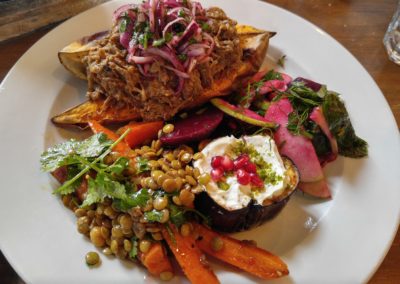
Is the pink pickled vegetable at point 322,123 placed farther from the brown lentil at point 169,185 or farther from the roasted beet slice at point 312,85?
the brown lentil at point 169,185

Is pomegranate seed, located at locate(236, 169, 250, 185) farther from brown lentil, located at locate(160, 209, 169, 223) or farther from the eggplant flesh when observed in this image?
brown lentil, located at locate(160, 209, 169, 223)

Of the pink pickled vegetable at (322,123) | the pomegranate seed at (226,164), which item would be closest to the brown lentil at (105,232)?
the pomegranate seed at (226,164)

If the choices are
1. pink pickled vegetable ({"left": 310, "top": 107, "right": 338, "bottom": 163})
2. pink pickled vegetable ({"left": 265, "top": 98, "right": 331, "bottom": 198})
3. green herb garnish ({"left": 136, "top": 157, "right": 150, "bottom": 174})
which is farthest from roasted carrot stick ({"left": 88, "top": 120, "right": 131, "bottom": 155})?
pink pickled vegetable ({"left": 310, "top": 107, "right": 338, "bottom": 163})

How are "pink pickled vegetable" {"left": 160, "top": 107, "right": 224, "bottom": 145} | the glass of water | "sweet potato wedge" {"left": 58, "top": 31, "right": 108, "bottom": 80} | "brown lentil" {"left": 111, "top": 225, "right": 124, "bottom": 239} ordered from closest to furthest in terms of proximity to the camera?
"brown lentil" {"left": 111, "top": 225, "right": 124, "bottom": 239}
"pink pickled vegetable" {"left": 160, "top": 107, "right": 224, "bottom": 145}
"sweet potato wedge" {"left": 58, "top": 31, "right": 108, "bottom": 80}
the glass of water

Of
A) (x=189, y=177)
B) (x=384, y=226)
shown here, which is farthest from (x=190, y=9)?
(x=384, y=226)

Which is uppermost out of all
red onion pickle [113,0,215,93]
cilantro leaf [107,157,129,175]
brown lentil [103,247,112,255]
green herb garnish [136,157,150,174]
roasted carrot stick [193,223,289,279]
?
red onion pickle [113,0,215,93]

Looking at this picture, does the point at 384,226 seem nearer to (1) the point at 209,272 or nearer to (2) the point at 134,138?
(1) the point at 209,272
